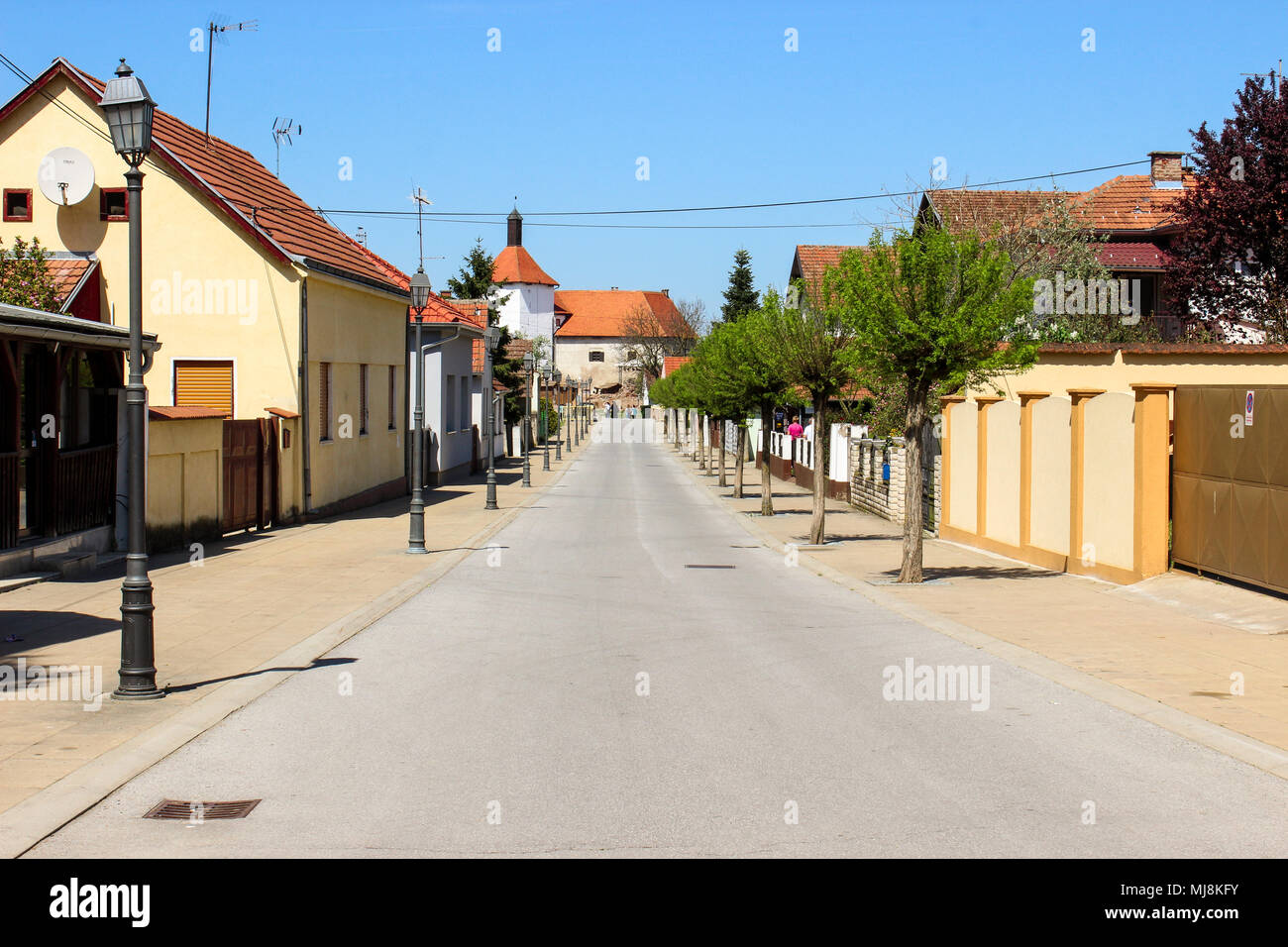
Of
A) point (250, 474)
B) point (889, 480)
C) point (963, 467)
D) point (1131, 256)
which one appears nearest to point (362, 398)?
point (250, 474)

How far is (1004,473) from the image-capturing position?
70.1 feet

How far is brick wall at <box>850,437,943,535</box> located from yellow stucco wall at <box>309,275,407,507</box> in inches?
494

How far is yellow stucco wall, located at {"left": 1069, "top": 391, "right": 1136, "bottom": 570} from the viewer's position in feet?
53.3

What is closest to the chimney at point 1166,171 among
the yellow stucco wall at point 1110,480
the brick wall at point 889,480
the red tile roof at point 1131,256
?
the red tile roof at point 1131,256

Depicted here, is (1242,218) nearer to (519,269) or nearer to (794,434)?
(794,434)

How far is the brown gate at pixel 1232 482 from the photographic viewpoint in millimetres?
13305

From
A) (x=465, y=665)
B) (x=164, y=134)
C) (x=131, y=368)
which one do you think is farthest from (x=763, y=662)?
(x=164, y=134)

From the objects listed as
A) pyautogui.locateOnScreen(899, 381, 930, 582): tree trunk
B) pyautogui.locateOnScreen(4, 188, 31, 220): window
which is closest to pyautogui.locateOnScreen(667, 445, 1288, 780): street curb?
pyautogui.locateOnScreen(899, 381, 930, 582): tree trunk

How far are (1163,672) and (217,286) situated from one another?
69.0 ft

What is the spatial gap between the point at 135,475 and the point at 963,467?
17701mm

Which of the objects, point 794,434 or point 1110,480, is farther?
point 794,434

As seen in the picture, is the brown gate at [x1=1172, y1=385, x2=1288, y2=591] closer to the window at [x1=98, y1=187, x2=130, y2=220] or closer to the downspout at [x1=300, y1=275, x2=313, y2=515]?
the downspout at [x1=300, y1=275, x2=313, y2=515]
